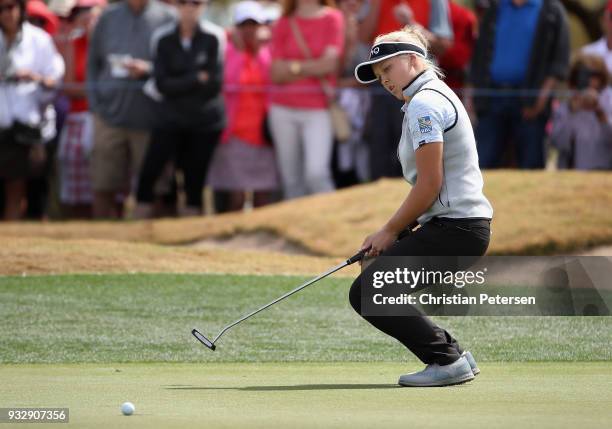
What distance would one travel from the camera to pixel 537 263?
1182 centimetres

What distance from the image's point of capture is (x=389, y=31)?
14.9 meters

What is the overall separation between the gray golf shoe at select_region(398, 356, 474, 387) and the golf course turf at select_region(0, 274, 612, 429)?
0.24ft

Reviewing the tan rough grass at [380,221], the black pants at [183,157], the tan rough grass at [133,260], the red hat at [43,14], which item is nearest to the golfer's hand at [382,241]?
the tan rough grass at [133,260]

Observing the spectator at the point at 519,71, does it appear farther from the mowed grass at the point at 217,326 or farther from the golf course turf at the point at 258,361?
the golf course turf at the point at 258,361

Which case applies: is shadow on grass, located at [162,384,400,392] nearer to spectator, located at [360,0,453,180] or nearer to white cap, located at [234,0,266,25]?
spectator, located at [360,0,453,180]

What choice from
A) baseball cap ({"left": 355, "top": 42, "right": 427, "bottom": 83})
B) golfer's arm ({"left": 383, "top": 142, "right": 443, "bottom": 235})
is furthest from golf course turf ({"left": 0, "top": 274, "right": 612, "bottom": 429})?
baseball cap ({"left": 355, "top": 42, "right": 427, "bottom": 83})

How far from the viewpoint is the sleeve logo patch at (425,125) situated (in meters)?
6.87

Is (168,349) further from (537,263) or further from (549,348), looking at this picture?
(537,263)

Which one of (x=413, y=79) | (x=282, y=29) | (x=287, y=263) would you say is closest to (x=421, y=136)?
(x=413, y=79)

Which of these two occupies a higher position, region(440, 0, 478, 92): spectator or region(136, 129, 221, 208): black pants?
region(440, 0, 478, 92): spectator

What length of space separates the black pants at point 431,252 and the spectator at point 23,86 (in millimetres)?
9008

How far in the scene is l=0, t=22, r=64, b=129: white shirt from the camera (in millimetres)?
15273

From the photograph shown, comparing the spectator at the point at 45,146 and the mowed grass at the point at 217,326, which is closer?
the mowed grass at the point at 217,326

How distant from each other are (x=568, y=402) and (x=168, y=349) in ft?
11.3
